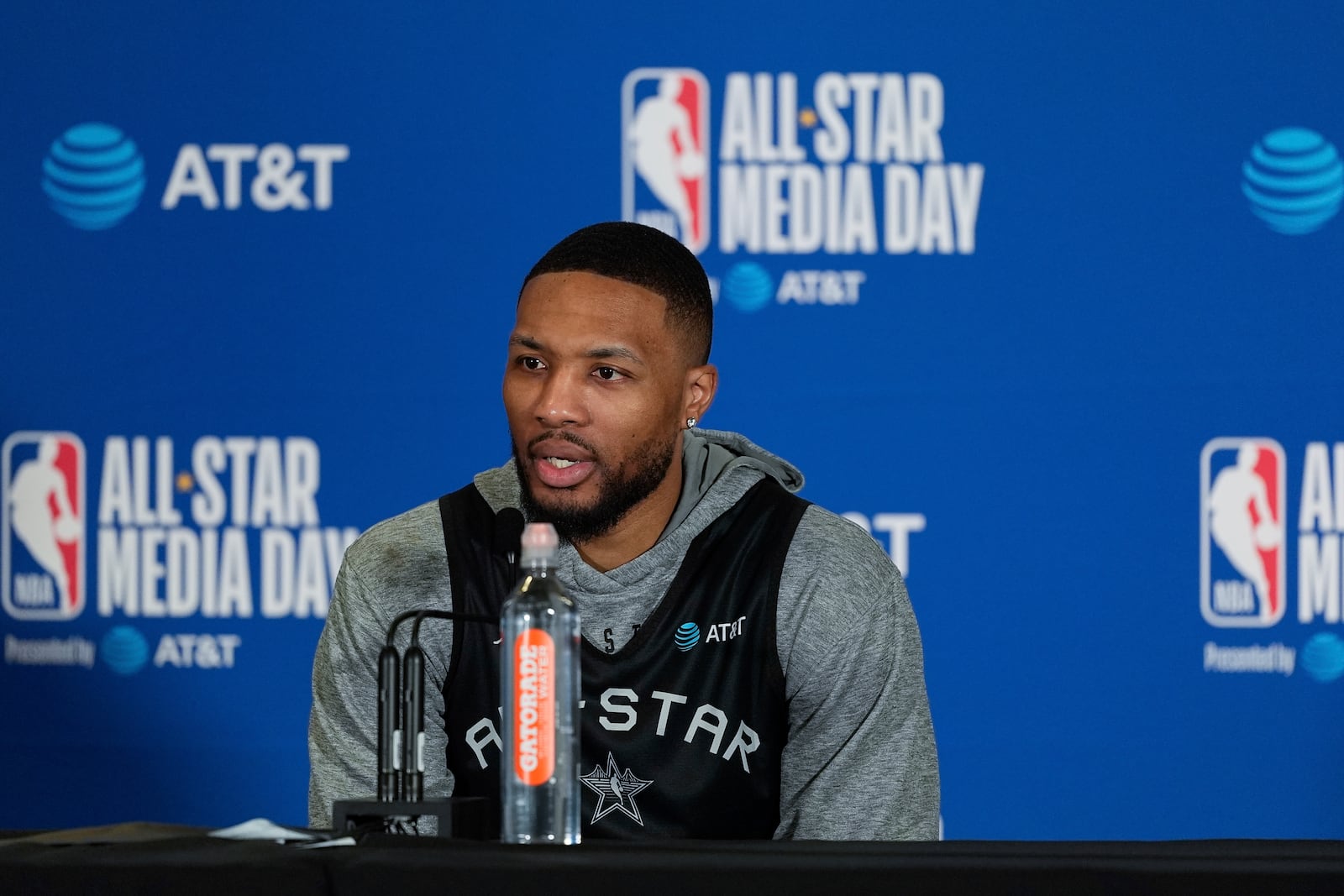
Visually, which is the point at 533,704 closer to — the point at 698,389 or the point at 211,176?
the point at 698,389

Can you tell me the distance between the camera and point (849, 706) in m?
1.55

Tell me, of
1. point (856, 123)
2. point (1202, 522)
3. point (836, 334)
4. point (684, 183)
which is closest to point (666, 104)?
point (684, 183)

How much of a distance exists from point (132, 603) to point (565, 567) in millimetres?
1265

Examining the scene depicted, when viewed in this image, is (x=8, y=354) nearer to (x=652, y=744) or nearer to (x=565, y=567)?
(x=565, y=567)

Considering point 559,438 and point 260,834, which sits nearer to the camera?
point 260,834

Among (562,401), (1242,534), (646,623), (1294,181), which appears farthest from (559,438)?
(1294,181)

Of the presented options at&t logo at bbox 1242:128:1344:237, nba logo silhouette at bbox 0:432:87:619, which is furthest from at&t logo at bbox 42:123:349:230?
at&t logo at bbox 1242:128:1344:237

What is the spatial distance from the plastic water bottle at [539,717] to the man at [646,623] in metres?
0.37

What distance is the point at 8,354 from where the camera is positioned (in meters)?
2.59

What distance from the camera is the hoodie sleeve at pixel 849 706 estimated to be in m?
1.51

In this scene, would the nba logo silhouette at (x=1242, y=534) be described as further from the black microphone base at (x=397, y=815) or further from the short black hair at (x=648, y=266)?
the black microphone base at (x=397, y=815)

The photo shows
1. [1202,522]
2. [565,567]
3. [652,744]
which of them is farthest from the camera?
[1202,522]

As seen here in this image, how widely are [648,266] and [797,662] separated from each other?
→ 0.46m

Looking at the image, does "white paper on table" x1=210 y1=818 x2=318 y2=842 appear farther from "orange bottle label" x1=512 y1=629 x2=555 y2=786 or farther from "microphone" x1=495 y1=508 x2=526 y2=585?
"microphone" x1=495 y1=508 x2=526 y2=585
